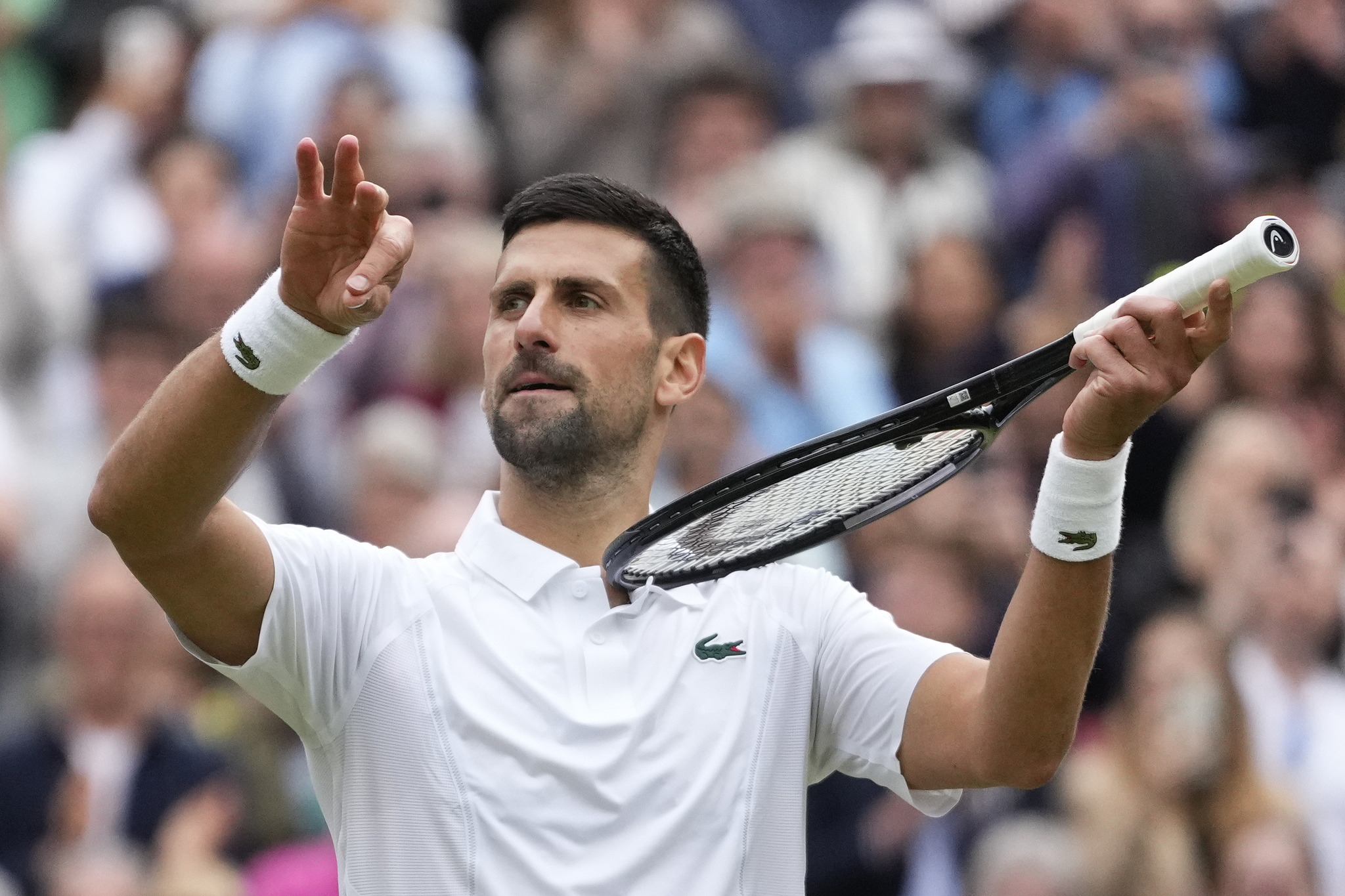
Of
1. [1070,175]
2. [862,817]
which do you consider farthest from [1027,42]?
[862,817]

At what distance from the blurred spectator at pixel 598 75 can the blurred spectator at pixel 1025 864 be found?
4.11 meters

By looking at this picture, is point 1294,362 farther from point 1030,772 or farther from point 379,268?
point 379,268

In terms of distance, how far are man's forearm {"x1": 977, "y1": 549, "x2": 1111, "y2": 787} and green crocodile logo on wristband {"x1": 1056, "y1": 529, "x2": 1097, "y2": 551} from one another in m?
0.03

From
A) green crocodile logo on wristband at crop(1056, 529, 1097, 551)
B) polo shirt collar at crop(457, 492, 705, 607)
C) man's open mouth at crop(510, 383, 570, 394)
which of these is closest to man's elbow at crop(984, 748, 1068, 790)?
green crocodile logo on wristband at crop(1056, 529, 1097, 551)

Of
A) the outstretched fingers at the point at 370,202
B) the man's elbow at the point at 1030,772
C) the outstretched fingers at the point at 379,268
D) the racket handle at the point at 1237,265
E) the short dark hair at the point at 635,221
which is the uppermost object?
the short dark hair at the point at 635,221

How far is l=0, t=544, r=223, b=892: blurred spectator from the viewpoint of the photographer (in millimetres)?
6879

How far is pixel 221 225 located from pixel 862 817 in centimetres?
427

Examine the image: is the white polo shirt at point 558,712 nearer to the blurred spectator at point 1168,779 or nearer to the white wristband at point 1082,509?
the white wristband at point 1082,509

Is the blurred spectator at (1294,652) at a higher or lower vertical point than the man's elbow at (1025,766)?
higher

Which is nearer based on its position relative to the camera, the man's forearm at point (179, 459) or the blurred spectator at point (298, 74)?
the man's forearm at point (179, 459)

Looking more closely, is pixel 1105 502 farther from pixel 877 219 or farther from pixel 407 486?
pixel 877 219

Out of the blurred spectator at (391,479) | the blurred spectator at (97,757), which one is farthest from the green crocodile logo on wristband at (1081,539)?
the blurred spectator at (391,479)

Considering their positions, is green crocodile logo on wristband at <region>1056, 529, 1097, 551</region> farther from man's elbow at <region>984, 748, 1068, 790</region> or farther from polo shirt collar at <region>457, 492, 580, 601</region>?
polo shirt collar at <region>457, 492, 580, 601</region>

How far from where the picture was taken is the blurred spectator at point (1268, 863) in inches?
271
